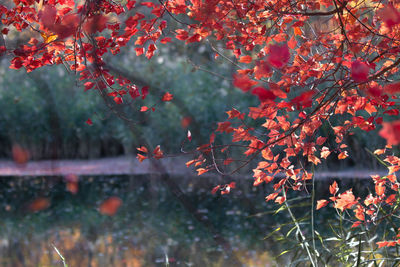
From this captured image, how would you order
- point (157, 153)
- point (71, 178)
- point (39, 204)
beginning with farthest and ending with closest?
1. point (71, 178)
2. point (39, 204)
3. point (157, 153)

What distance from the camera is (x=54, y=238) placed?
17.5 ft

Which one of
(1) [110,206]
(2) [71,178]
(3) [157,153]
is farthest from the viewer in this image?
(2) [71,178]

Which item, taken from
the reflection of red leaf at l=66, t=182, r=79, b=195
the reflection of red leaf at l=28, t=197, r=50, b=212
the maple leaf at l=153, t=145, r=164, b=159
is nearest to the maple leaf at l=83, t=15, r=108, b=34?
the maple leaf at l=153, t=145, r=164, b=159

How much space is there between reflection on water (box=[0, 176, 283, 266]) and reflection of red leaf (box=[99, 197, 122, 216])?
0.08 metres

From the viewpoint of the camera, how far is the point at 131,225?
5711 mm

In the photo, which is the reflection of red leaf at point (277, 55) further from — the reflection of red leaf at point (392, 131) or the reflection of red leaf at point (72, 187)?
the reflection of red leaf at point (72, 187)

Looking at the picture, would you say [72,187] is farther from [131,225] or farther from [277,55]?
[277,55]

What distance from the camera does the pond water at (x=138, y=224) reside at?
4758 mm

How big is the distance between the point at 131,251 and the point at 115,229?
0.76 m

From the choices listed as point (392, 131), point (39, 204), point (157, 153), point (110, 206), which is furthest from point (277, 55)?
point (39, 204)

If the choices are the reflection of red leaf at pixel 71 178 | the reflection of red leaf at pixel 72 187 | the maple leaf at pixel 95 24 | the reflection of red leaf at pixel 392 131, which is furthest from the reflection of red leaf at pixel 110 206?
the reflection of red leaf at pixel 392 131

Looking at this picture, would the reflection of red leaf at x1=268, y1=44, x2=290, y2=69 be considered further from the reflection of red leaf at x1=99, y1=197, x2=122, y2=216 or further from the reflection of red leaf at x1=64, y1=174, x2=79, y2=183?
the reflection of red leaf at x1=64, y1=174, x2=79, y2=183

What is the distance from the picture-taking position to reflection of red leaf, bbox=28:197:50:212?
6.61 m

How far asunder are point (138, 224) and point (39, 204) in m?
1.74
